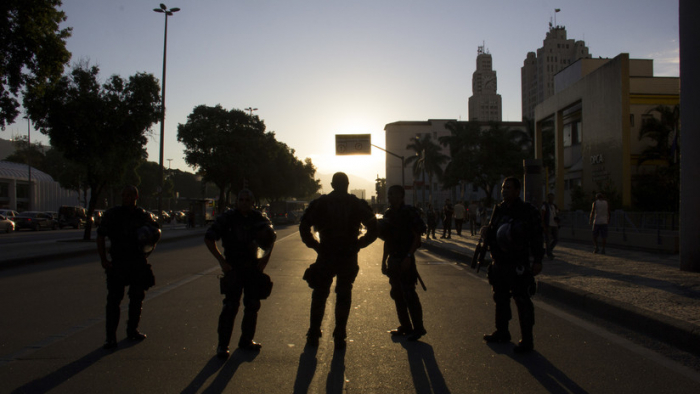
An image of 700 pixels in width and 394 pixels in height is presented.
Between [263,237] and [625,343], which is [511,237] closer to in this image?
[625,343]

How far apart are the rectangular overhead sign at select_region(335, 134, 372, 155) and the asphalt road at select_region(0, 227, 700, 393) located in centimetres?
2630

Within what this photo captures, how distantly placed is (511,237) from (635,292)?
389 cm

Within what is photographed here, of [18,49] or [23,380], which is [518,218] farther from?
[18,49]

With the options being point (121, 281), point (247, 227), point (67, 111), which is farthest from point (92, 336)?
point (67, 111)

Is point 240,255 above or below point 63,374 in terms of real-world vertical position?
above

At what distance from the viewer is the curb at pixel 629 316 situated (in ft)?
17.8

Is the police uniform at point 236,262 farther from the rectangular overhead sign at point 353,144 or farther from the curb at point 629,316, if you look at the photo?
the rectangular overhead sign at point 353,144

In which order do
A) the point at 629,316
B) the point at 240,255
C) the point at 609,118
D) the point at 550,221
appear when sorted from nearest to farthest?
1. the point at 240,255
2. the point at 629,316
3. the point at 550,221
4. the point at 609,118

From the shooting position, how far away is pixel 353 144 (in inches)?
1371

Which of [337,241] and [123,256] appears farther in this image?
[123,256]

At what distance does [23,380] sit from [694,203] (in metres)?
10.9

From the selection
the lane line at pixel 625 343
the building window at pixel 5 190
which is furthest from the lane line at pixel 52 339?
the building window at pixel 5 190

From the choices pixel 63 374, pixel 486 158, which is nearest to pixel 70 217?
pixel 486 158

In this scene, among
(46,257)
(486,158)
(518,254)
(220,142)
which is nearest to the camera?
(518,254)
